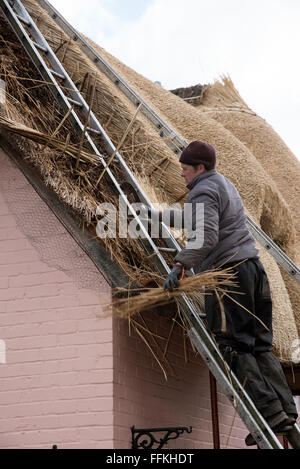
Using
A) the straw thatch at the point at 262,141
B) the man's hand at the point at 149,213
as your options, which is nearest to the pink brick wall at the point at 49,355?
the man's hand at the point at 149,213

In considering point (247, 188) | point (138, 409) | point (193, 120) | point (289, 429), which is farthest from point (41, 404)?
point (193, 120)

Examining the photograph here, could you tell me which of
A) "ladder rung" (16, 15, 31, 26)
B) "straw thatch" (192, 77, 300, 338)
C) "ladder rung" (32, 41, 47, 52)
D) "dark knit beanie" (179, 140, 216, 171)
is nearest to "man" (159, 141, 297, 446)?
"dark knit beanie" (179, 140, 216, 171)

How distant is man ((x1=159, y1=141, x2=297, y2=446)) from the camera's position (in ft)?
13.8

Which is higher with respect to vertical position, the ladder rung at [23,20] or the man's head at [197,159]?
the ladder rung at [23,20]

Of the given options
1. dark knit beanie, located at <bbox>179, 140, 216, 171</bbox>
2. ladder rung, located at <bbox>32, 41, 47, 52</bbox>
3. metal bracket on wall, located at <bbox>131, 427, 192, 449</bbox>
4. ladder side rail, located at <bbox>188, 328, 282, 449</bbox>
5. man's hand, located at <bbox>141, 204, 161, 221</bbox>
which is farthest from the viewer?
ladder rung, located at <bbox>32, 41, 47, 52</bbox>

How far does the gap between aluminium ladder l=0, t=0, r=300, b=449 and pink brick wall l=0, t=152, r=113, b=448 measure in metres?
0.62

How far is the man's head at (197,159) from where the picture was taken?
4.57 metres

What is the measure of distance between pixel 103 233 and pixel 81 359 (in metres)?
0.87

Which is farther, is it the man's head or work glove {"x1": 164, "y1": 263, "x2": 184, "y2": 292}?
the man's head

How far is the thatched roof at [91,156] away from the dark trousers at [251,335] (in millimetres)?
547

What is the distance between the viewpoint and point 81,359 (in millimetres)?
4965

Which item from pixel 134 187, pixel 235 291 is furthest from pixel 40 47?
pixel 235 291

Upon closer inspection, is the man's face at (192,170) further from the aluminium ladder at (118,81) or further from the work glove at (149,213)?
the aluminium ladder at (118,81)

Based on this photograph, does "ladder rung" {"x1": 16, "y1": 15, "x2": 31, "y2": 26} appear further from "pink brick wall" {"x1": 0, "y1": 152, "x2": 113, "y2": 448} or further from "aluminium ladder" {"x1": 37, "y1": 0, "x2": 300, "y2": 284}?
"pink brick wall" {"x1": 0, "y1": 152, "x2": 113, "y2": 448}
